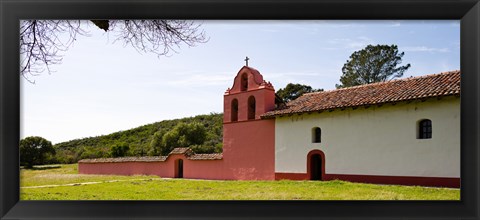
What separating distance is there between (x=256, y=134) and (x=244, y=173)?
1305mm

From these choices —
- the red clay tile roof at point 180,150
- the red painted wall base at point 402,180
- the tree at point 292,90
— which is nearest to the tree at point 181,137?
the red clay tile roof at point 180,150

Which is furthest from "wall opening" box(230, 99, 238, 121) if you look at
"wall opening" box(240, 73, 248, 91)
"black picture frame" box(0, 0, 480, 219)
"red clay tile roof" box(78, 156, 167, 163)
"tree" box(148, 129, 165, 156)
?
"black picture frame" box(0, 0, 480, 219)

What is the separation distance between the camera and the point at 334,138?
38.6 ft

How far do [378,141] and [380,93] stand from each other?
53.7 inches

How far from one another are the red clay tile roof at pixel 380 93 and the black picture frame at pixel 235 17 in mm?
6583

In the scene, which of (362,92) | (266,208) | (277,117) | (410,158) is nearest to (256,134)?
(277,117)

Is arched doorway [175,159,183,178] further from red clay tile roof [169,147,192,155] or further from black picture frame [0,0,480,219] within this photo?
black picture frame [0,0,480,219]

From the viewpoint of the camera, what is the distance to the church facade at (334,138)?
32.1ft

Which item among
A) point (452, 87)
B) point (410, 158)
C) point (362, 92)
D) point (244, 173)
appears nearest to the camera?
point (452, 87)

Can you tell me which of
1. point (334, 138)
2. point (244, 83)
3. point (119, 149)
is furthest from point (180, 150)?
point (334, 138)

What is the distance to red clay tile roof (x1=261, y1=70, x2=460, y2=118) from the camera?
988cm

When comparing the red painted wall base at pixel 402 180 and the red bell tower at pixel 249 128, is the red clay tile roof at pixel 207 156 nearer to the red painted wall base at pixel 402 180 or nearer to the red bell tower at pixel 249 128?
the red bell tower at pixel 249 128
